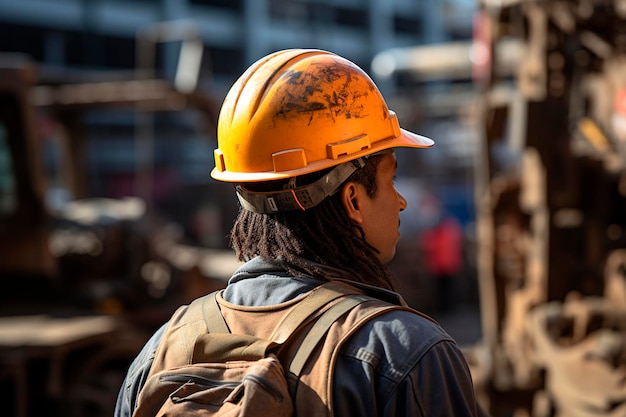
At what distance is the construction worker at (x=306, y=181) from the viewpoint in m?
1.89

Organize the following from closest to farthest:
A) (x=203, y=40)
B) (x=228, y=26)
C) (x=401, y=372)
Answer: (x=401, y=372) → (x=203, y=40) → (x=228, y=26)

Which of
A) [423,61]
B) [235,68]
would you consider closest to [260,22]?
[235,68]

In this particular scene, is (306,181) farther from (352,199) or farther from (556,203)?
(556,203)

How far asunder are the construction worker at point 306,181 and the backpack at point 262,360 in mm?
69

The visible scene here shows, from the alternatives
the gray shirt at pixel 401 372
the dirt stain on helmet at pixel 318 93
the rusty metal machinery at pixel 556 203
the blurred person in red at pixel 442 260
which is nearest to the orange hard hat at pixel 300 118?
the dirt stain on helmet at pixel 318 93

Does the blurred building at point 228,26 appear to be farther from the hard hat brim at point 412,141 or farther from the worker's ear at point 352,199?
the worker's ear at point 352,199

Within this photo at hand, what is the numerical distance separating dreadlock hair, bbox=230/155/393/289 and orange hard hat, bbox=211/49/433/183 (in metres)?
0.06

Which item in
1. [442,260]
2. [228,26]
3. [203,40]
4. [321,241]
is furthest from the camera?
[228,26]

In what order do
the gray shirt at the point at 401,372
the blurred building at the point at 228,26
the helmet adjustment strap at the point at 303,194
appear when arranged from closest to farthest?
the gray shirt at the point at 401,372 → the helmet adjustment strap at the point at 303,194 → the blurred building at the point at 228,26

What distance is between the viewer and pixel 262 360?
66.4 inches

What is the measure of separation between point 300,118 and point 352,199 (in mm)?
215

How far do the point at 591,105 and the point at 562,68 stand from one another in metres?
0.73

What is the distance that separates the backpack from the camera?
1649 millimetres

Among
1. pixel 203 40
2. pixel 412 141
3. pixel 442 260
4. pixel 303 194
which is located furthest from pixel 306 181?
pixel 203 40
